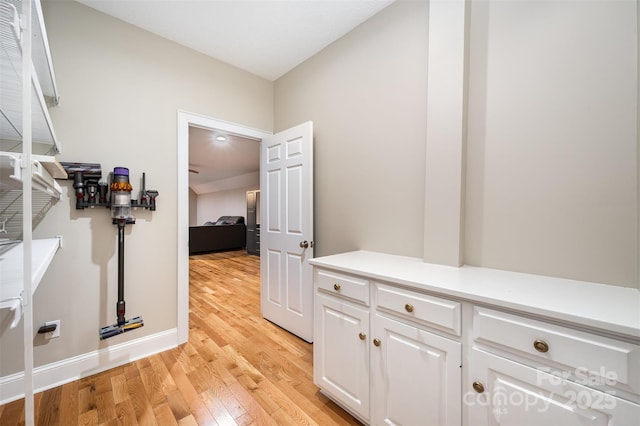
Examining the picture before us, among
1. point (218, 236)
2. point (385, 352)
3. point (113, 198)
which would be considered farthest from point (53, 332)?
point (218, 236)

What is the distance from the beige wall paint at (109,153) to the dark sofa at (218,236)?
4987 mm

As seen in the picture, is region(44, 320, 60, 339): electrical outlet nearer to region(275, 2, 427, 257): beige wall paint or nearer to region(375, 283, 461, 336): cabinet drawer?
region(275, 2, 427, 257): beige wall paint

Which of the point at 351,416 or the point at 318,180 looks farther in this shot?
the point at 318,180

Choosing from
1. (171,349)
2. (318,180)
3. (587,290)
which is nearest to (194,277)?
(171,349)

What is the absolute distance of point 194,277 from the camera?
4.64m

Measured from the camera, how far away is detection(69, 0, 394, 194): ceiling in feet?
6.29

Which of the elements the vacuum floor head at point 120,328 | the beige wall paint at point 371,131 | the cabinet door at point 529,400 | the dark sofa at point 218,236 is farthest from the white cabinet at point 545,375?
the dark sofa at point 218,236

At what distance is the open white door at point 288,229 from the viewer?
2359 millimetres

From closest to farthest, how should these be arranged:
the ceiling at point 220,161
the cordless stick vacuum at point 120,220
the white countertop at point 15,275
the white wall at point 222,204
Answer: the white countertop at point 15,275 < the cordless stick vacuum at point 120,220 < the ceiling at point 220,161 < the white wall at point 222,204

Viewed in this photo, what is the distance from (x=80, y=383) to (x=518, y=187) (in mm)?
3120

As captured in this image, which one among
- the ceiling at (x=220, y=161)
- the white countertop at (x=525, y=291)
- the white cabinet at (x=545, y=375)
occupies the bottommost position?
the white cabinet at (x=545, y=375)

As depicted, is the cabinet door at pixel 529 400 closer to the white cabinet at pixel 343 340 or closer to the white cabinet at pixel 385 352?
the white cabinet at pixel 385 352

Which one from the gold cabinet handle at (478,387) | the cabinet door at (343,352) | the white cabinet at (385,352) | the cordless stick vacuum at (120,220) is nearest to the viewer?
the gold cabinet handle at (478,387)

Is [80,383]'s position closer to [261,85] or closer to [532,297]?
[532,297]
